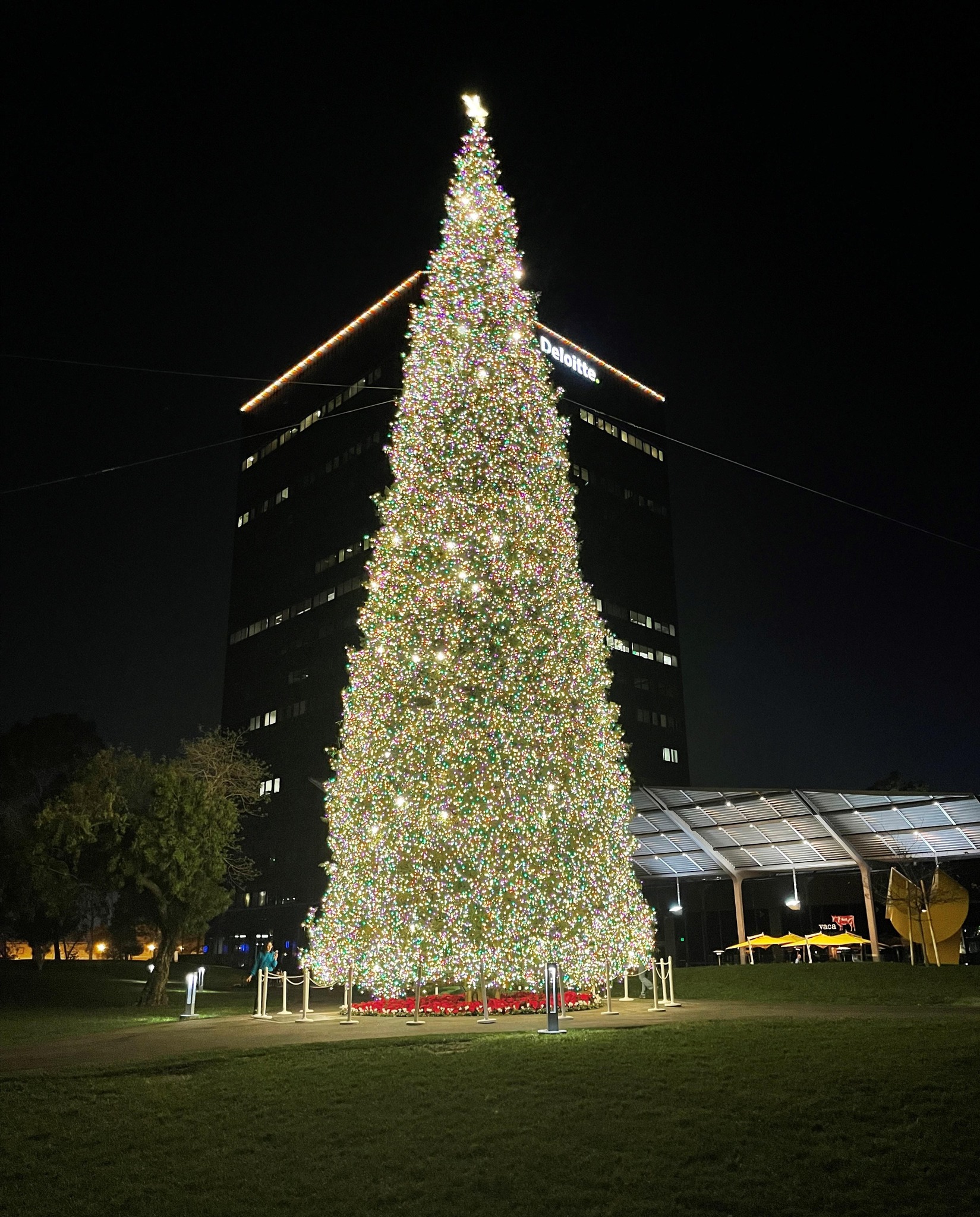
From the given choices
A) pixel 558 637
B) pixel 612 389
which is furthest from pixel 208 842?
pixel 612 389

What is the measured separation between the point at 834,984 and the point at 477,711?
10.2 m

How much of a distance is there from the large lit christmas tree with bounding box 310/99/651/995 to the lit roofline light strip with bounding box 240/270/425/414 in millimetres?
49324

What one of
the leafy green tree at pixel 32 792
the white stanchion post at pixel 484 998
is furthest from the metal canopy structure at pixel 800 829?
the leafy green tree at pixel 32 792

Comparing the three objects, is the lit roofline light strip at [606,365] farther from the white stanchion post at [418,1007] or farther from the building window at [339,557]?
the white stanchion post at [418,1007]

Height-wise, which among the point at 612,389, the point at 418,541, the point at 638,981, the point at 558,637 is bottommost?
the point at 638,981

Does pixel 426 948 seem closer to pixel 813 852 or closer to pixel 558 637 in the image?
pixel 558 637

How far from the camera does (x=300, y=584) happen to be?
69562 mm

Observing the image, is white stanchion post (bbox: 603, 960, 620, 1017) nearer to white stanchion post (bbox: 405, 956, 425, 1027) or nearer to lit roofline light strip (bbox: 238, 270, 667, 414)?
white stanchion post (bbox: 405, 956, 425, 1027)

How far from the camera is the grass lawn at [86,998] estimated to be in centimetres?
1709

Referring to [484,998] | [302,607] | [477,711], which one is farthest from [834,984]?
[302,607]

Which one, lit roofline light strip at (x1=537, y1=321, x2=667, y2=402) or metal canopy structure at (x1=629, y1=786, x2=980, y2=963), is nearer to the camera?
metal canopy structure at (x1=629, y1=786, x2=980, y2=963)

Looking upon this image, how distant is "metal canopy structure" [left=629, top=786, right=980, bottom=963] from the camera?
25.5 m

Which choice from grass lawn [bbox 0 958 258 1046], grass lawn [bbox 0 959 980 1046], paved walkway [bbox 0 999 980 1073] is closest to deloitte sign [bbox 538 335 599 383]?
grass lawn [bbox 0 958 258 1046]

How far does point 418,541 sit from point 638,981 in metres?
12.5
